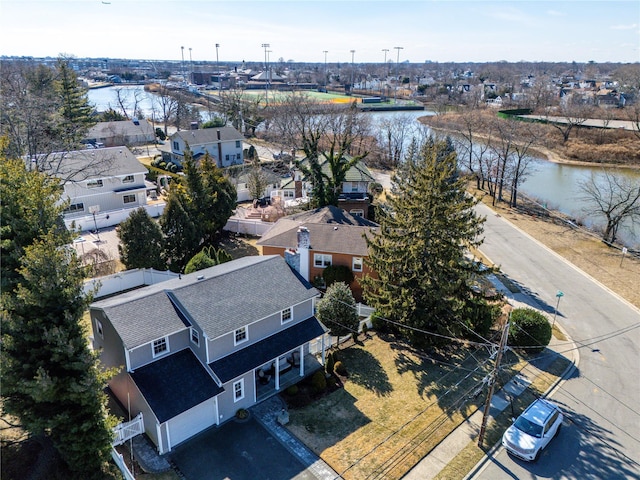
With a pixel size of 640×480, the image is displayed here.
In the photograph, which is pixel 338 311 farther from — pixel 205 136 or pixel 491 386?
pixel 205 136

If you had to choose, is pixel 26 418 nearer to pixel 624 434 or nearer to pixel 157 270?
pixel 157 270

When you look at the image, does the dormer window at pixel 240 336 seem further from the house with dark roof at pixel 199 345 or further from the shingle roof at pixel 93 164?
the shingle roof at pixel 93 164

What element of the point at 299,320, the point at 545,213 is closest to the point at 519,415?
the point at 299,320

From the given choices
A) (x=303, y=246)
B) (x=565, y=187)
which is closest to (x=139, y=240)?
(x=303, y=246)

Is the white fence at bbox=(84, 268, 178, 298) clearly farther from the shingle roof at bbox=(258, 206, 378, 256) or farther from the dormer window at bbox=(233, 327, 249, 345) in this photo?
the dormer window at bbox=(233, 327, 249, 345)

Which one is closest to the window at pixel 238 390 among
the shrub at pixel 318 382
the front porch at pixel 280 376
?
the front porch at pixel 280 376

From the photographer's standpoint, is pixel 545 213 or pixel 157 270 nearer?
pixel 157 270
